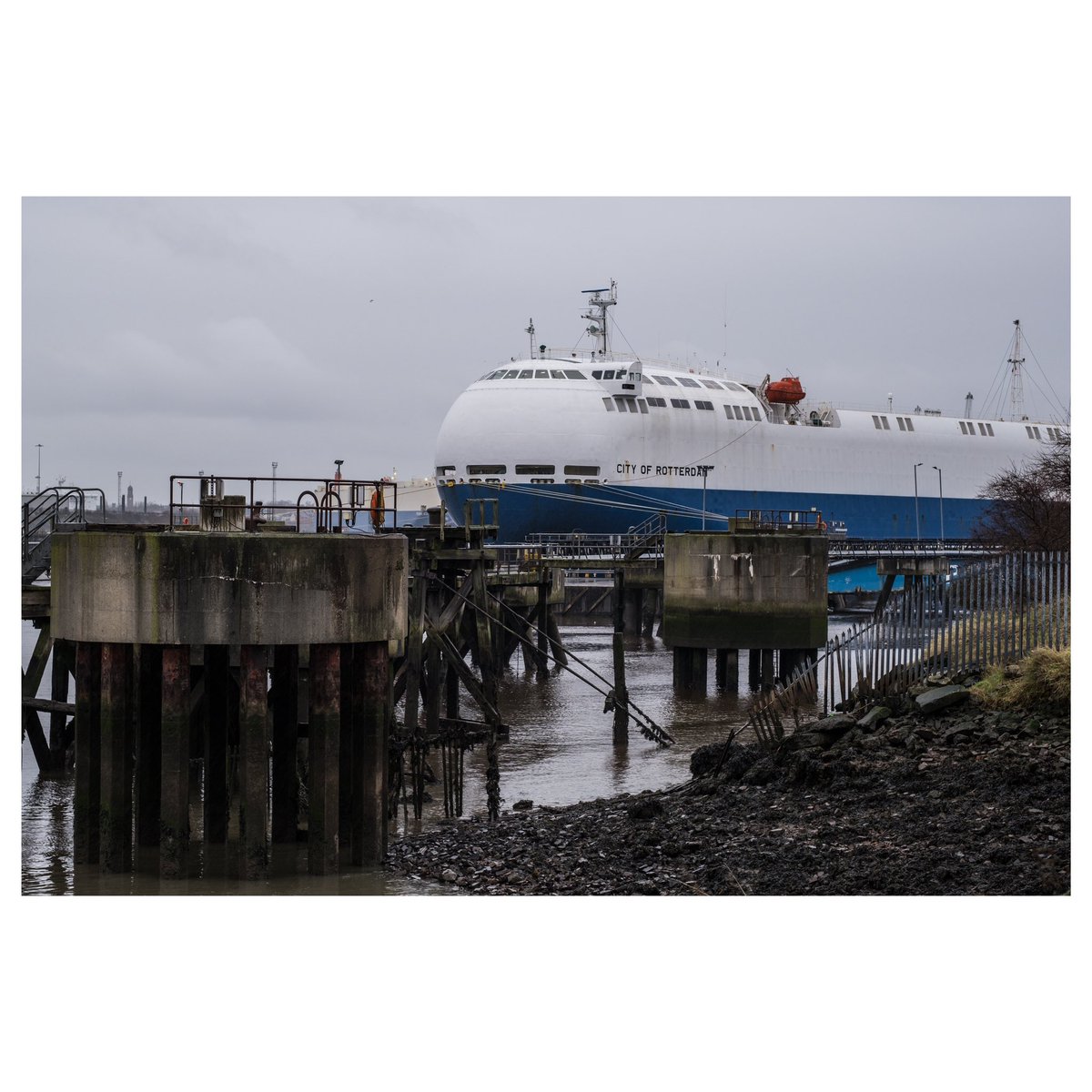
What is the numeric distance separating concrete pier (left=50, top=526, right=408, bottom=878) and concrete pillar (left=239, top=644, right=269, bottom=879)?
0.06 feet

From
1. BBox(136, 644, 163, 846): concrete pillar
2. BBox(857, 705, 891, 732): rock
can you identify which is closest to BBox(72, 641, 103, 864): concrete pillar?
BBox(136, 644, 163, 846): concrete pillar

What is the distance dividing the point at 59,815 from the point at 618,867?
10009mm

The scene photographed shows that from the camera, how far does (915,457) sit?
93.4 meters

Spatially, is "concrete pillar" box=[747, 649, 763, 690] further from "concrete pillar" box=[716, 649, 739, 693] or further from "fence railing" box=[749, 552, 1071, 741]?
"fence railing" box=[749, 552, 1071, 741]

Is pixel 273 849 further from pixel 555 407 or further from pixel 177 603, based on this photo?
pixel 555 407

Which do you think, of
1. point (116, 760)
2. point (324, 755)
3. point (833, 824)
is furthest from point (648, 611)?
point (116, 760)

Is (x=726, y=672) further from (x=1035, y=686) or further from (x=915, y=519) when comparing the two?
(x=915, y=519)

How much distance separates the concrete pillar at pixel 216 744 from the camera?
17.9 metres

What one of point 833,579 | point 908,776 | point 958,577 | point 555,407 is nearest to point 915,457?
point 833,579

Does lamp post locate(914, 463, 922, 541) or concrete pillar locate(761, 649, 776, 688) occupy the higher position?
lamp post locate(914, 463, 922, 541)

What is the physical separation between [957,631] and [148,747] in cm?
1323

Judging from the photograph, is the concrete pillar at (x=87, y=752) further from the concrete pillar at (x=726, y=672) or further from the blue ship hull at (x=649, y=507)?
the blue ship hull at (x=649, y=507)

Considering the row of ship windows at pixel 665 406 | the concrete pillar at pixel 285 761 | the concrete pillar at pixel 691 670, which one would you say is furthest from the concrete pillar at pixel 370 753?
the row of ship windows at pixel 665 406

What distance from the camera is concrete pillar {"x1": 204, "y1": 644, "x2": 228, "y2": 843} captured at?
17.9m
